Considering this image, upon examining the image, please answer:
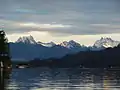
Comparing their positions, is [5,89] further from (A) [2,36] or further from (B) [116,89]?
(A) [2,36]

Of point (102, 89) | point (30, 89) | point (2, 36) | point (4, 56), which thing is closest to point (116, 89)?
point (102, 89)

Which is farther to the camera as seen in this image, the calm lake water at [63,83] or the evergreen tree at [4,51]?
the evergreen tree at [4,51]

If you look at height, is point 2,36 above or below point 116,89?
above

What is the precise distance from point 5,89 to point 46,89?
5.67m

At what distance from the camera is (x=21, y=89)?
5591 cm

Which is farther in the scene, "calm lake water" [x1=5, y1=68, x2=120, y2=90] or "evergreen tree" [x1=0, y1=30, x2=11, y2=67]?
"evergreen tree" [x1=0, y1=30, x2=11, y2=67]

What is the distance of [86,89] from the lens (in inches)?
2240

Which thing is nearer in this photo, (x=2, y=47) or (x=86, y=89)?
(x=86, y=89)

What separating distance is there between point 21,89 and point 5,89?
2653 millimetres

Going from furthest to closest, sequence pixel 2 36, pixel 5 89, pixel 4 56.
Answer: pixel 2 36 < pixel 4 56 < pixel 5 89

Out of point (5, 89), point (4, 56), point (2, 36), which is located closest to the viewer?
point (5, 89)

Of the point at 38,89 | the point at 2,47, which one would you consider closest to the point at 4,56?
the point at 2,47

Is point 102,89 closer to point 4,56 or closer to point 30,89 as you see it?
point 30,89

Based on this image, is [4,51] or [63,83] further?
[4,51]
